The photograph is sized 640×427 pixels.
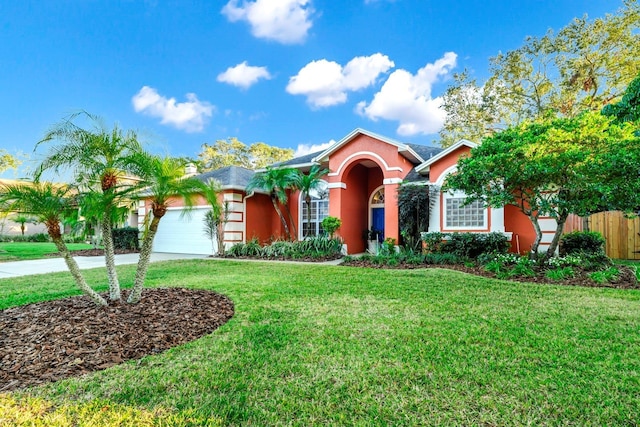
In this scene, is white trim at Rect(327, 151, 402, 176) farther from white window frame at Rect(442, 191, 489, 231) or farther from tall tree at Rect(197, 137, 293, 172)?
Answer: tall tree at Rect(197, 137, 293, 172)

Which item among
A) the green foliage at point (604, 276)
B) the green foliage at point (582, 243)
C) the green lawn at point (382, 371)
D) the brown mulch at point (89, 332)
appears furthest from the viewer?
the green foliage at point (582, 243)

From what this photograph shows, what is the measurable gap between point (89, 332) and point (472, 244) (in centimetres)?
1074

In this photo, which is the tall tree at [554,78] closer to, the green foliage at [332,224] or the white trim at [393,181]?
the white trim at [393,181]

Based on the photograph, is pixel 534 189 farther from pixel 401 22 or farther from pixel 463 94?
pixel 463 94

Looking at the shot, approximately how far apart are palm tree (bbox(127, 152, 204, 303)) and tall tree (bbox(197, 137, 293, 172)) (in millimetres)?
29926

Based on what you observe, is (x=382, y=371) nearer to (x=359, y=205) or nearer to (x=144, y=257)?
(x=144, y=257)

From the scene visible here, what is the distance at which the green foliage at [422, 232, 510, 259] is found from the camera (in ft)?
35.9

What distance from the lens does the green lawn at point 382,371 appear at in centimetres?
243

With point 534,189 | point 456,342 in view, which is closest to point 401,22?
point 534,189

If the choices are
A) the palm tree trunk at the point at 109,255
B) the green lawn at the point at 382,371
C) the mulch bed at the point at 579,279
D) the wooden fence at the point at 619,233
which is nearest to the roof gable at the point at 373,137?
the mulch bed at the point at 579,279

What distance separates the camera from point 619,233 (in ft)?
40.5

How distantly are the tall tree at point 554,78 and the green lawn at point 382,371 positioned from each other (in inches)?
692

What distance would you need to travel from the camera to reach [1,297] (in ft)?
20.7

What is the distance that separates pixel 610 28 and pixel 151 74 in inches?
913
